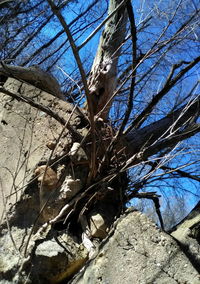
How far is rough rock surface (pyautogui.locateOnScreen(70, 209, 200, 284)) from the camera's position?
75.9 inches

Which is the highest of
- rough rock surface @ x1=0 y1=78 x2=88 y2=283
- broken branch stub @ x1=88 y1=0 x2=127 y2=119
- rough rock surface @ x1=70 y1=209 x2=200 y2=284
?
broken branch stub @ x1=88 y1=0 x2=127 y2=119

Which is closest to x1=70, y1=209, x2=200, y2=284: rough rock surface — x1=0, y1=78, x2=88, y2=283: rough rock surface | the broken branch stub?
x1=0, y1=78, x2=88, y2=283: rough rock surface

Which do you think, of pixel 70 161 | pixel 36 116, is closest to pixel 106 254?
pixel 70 161

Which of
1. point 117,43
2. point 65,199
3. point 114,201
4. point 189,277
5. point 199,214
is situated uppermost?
point 117,43

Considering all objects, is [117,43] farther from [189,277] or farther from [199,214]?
[189,277]

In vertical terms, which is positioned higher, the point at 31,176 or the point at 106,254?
the point at 31,176

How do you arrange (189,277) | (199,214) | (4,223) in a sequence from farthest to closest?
(4,223) → (199,214) → (189,277)

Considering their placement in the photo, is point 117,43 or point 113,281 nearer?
point 113,281

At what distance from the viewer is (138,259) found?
201 centimetres

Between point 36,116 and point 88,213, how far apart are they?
2.87 feet

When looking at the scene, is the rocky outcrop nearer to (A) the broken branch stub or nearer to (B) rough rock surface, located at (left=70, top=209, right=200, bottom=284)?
(B) rough rock surface, located at (left=70, top=209, right=200, bottom=284)

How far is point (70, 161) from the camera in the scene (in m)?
2.75

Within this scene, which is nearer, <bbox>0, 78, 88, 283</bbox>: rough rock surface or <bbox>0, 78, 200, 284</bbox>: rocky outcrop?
<bbox>0, 78, 200, 284</bbox>: rocky outcrop

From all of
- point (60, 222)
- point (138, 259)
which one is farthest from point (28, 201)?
point (138, 259)
